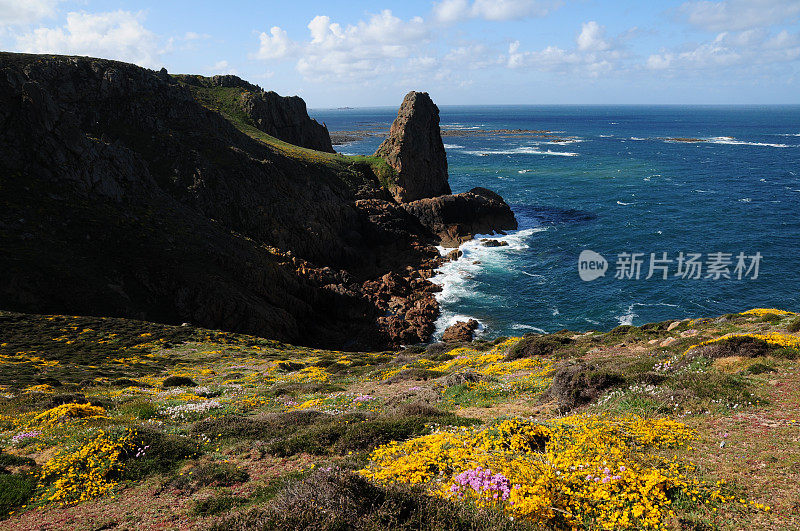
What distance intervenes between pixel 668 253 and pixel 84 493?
72043 mm

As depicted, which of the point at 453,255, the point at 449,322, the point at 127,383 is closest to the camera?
the point at 127,383

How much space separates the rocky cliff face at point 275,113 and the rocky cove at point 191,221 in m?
10.8

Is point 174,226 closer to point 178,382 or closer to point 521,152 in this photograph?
point 178,382

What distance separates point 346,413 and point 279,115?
10150cm

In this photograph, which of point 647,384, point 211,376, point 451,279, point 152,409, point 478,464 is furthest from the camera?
point 451,279

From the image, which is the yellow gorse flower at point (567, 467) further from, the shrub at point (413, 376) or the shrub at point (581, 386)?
the shrub at point (413, 376)

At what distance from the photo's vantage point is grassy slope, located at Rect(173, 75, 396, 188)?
81425 millimetres

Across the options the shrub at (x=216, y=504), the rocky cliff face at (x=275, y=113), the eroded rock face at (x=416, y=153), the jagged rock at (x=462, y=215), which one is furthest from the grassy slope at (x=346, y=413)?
the rocky cliff face at (x=275, y=113)

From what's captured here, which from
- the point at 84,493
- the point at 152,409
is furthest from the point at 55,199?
the point at 84,493

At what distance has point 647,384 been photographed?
13.3 meters

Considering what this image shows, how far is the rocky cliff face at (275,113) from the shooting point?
95188 mm

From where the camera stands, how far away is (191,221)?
1863 inches

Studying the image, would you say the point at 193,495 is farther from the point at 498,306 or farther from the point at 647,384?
the point at 498,306

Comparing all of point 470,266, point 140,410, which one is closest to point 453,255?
point 470,266
